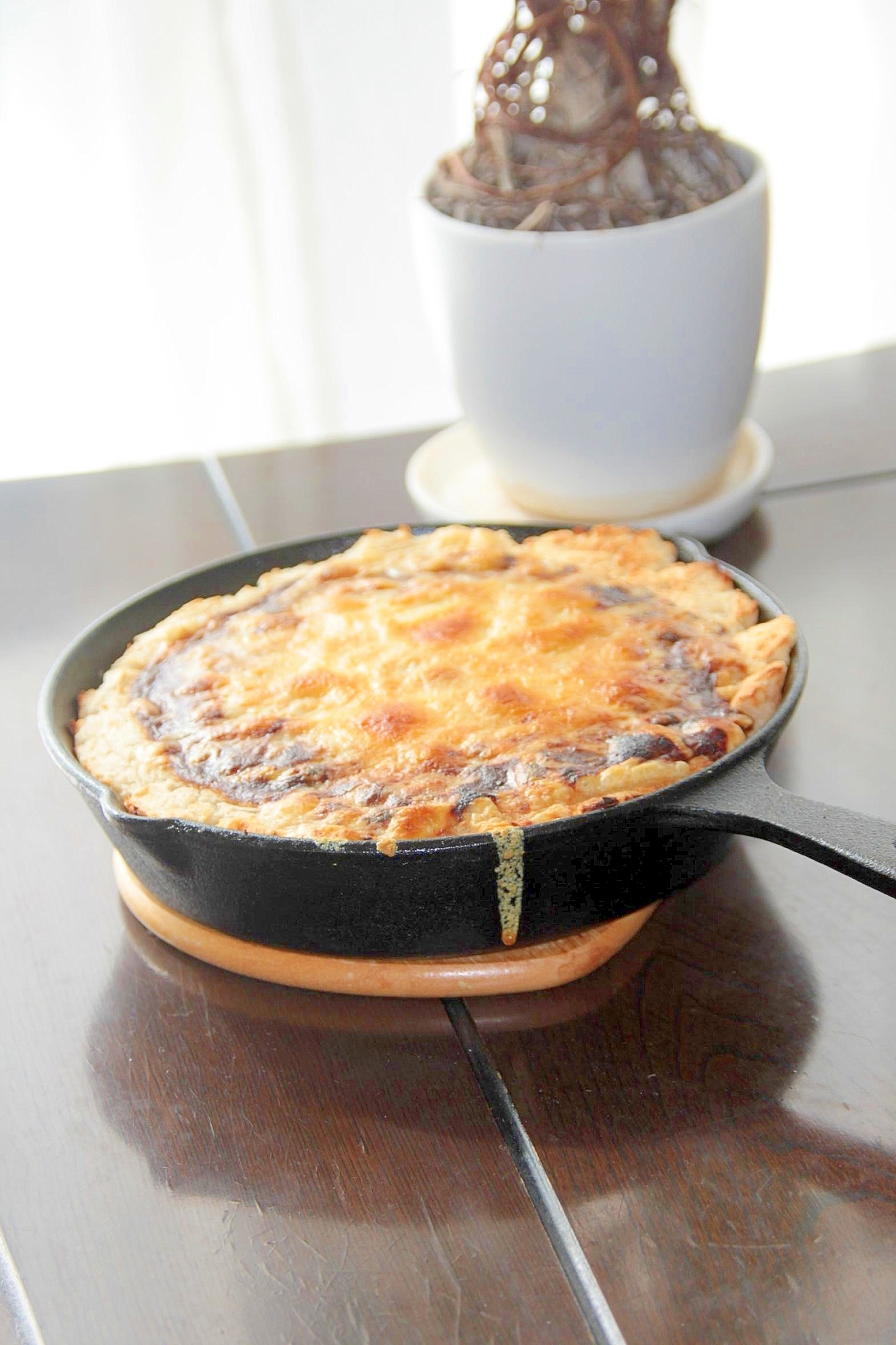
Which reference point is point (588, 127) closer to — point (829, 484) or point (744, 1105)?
point (829, 484)

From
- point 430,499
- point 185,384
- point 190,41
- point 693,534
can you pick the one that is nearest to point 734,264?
point 693,534

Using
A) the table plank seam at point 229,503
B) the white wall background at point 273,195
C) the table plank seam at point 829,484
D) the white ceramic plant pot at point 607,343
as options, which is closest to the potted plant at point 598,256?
the white ceramic plant pot at point 607,343

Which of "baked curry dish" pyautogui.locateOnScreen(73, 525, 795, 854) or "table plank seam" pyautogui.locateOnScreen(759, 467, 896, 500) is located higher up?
"baked curry dish" pyautogui.locateOnScreen(73, 525, 795, 854)

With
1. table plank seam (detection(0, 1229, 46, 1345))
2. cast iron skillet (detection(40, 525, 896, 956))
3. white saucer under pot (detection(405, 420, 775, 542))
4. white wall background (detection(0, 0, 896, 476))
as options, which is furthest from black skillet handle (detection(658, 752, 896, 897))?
white wall background (detection(0, 0, 896, 476))

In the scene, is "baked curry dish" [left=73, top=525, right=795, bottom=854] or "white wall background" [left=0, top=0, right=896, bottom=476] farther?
"white wall background" [left=0, top=0, right=896, bottom=476]

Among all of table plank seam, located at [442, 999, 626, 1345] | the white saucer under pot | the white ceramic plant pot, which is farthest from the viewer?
the white saucer under pot

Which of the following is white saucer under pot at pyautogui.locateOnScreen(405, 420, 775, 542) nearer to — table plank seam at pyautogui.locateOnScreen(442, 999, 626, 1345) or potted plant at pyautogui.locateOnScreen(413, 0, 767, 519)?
potted plant at pyautogui.locateOnScreen(413, 0, 767, 519)

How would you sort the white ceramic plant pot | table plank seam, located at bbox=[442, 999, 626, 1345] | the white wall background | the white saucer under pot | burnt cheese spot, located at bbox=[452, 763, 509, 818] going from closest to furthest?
table plank seam, located at bbox=[442, 999, 626, 1345]
burnt cheese spot, located at bbox=[452, 763, 509, 818]
the white ceramic plant pot
the white saucer under pot
the white wall background

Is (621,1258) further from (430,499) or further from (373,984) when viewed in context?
(430,499)
